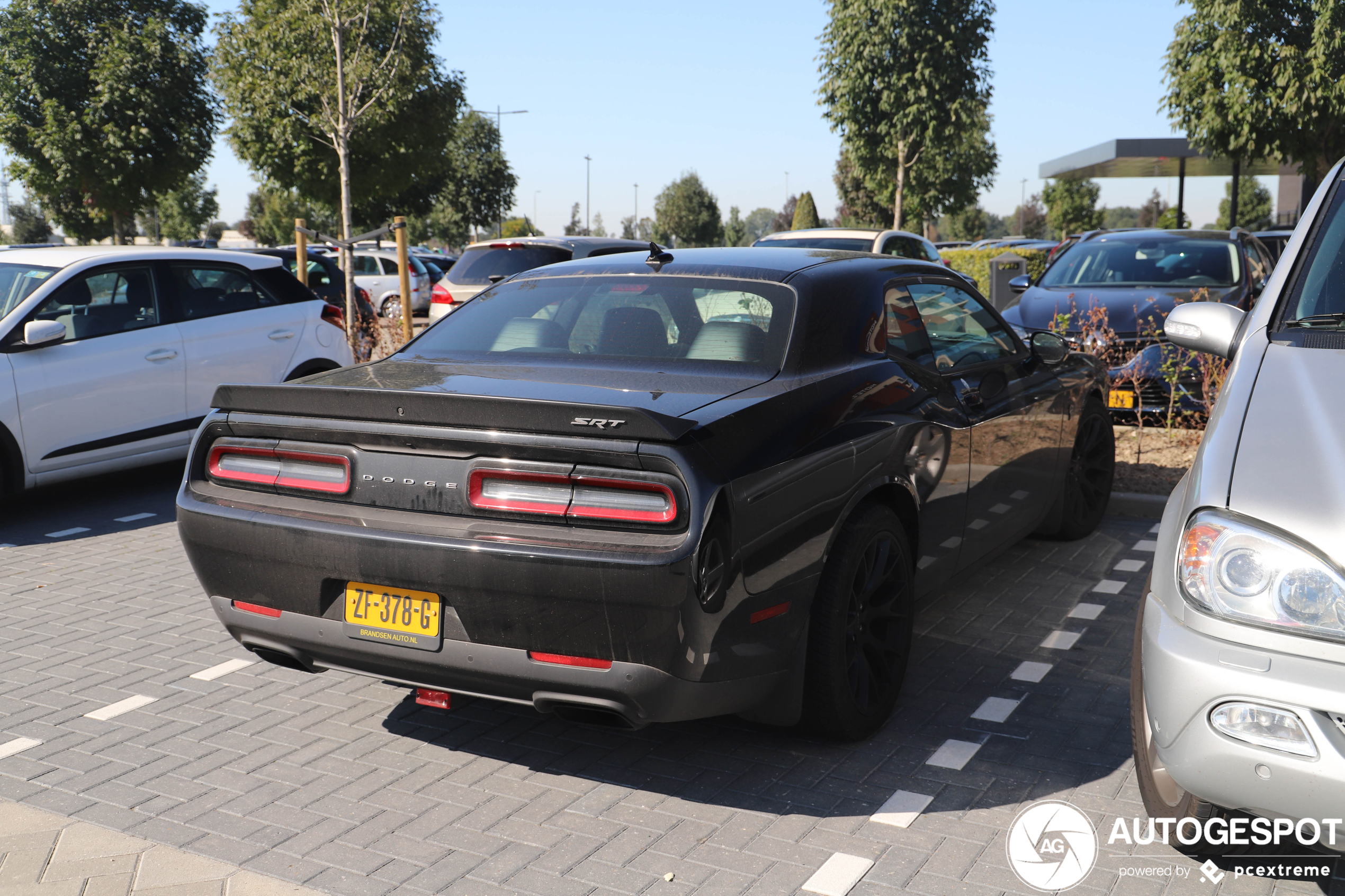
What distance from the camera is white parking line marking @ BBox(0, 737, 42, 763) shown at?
3.69m

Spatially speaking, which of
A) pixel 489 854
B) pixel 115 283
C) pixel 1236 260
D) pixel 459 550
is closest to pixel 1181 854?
pixel 489 854

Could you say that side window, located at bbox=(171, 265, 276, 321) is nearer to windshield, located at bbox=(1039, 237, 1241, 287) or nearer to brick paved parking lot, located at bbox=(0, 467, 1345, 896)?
brick paved parking lot, located at bbox=(0, 467, 1345, 896)

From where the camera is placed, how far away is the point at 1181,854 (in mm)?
3047

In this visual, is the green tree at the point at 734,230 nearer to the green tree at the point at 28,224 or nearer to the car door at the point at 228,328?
the green tree at the point at 28,224

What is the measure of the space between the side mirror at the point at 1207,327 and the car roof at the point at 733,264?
1.05 metres

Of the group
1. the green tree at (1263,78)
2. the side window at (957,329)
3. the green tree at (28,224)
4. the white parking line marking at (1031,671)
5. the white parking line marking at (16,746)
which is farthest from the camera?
the green tree at (28,224)

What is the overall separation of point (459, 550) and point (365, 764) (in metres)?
1.05

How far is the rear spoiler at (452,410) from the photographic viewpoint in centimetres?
294

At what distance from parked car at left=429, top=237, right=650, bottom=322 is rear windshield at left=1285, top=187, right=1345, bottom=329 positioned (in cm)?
873

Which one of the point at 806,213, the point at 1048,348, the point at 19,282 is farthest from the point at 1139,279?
the point at 806,213

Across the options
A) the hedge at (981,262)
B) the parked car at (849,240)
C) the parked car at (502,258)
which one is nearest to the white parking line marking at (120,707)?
the parked car at (502,258)

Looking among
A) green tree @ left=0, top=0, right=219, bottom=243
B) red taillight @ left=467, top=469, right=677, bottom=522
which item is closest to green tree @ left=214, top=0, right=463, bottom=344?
green tree @ left=0, top=0, right=219, bottom=243

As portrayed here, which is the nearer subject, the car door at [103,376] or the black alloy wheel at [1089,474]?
the black alloy wheel at [1089,474]

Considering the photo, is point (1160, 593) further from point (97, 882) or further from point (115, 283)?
point (115, 283)
